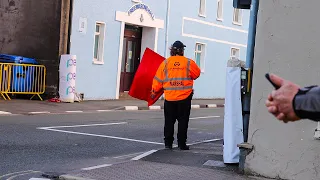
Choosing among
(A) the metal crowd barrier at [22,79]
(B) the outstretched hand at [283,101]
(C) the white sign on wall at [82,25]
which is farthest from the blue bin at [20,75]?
(B) the outstretched hand at [283,101]

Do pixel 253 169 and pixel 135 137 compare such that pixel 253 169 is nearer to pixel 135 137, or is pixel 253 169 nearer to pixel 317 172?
pixel 317 172

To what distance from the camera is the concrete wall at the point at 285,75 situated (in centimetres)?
687

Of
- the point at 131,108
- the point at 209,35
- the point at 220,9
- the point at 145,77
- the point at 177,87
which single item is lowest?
the point at 131,108

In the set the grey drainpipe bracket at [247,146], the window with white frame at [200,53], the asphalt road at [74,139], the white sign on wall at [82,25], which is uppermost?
the white sign on wall at [82,25]

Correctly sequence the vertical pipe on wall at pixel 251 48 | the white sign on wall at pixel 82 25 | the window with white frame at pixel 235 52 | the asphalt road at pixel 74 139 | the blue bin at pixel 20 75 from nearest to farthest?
1. the vertical pipe on wall at pixel 251 48
2. the asphalt road at pixel 74 139
3. the blue bin at pixel 20 75
4. the white sign on wall at pixel 82 25
5. the window with white frame at pixel 235 52

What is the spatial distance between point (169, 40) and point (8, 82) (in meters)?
9.46

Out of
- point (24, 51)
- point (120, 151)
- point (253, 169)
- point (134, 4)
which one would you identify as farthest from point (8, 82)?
point (253, 169)

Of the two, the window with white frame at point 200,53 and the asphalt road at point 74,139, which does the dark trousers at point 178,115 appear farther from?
the window with white frame at point 200,53

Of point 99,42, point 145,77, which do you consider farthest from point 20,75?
point 145,77

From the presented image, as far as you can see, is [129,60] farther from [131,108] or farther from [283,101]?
[283,101]

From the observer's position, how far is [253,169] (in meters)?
7.26

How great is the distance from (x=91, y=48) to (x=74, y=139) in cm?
1125

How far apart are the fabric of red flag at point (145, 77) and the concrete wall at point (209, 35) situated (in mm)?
16146

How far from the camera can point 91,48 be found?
71.5 feet
